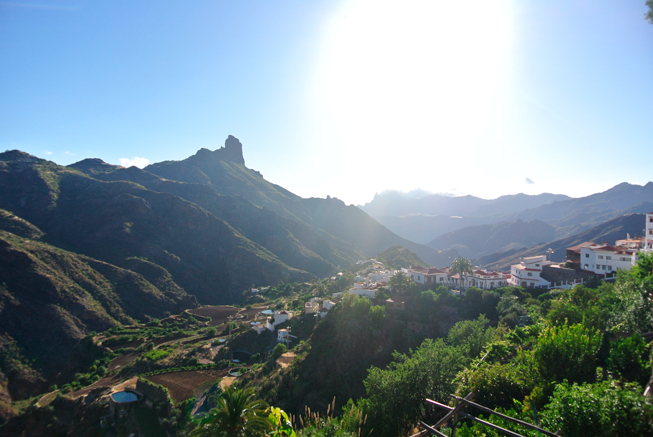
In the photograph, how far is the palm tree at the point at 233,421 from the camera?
22.6 feet

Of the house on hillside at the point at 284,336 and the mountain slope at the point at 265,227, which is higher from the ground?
the mountain slope at the point at 265,227

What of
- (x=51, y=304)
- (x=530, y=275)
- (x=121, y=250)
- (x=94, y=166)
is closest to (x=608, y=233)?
(x=530, y=275)

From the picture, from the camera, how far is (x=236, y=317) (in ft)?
225

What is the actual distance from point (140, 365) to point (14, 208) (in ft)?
270

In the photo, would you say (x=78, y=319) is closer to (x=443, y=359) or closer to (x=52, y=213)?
(x=52, y=213)

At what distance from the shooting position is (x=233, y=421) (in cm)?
692

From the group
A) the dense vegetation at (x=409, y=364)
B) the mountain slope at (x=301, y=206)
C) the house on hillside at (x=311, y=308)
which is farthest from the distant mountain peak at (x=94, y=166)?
the house on hillside at (x=311, y=308)

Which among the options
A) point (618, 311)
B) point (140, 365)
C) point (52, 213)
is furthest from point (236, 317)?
point (52, 213)

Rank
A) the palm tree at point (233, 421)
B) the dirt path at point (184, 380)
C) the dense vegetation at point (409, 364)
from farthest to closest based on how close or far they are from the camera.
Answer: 1. the dirt path at point (184, 380)
2. the dense vegetation at point (409, 364)
3. the palm tree at point (233, 421)

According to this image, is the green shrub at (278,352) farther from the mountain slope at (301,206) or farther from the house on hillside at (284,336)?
the mountain slope at (301,206)

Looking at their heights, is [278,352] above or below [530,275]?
below

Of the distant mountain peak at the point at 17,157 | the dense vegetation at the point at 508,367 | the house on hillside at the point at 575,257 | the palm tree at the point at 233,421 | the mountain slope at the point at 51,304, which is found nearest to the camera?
the palm tree at the point at 233,421

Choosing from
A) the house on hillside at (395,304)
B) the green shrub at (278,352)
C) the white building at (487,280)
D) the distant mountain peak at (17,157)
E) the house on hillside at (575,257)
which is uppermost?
the distant mountain peak at (17,157)

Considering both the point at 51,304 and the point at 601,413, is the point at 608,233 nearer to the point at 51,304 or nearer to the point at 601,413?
the point at 601,413
